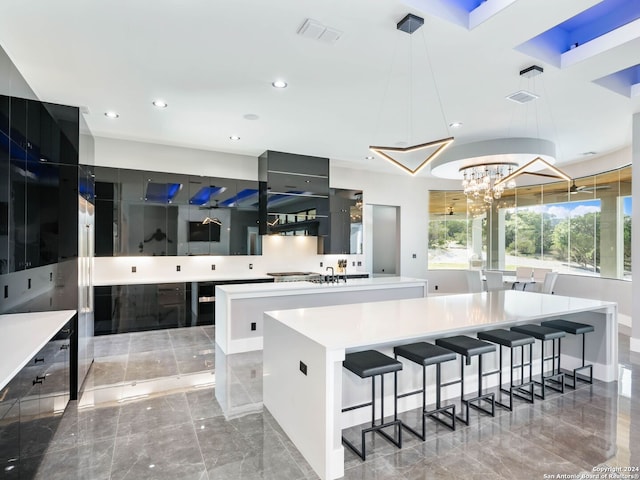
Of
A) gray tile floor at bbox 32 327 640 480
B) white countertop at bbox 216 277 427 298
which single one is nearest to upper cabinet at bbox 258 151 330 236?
white countertop at bbox 216 277 427 298

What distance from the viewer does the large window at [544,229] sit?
689cm

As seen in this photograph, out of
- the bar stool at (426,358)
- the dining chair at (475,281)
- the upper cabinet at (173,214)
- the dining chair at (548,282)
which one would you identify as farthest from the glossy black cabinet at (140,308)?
the dining chair at (548,282)

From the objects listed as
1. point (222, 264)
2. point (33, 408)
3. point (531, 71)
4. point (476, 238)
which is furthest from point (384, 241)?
point (33, 408)

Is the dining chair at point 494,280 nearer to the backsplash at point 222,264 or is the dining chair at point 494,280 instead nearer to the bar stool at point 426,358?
the backsplash at point 222,264

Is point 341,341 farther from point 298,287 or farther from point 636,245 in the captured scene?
point 636,245

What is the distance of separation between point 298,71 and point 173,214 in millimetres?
3516

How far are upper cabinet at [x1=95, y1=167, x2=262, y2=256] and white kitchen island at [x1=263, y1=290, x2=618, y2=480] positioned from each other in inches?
139

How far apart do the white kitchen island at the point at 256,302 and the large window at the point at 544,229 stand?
490 cm

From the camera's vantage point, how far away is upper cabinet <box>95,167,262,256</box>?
5.47 meters

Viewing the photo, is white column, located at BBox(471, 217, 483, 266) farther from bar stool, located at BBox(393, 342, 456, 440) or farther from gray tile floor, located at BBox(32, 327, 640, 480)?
bar stool, located at BBox(393, 342, 456, 440)

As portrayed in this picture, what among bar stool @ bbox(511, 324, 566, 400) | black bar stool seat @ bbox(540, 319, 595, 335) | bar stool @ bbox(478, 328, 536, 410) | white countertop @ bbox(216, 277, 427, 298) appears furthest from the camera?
white countertop @ bbox(216, 277, 427, 298)

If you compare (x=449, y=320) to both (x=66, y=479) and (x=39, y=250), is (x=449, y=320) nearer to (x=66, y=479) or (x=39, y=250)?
(x=66, y=479)

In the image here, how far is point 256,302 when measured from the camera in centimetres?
464

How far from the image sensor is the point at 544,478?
7.13 feet
